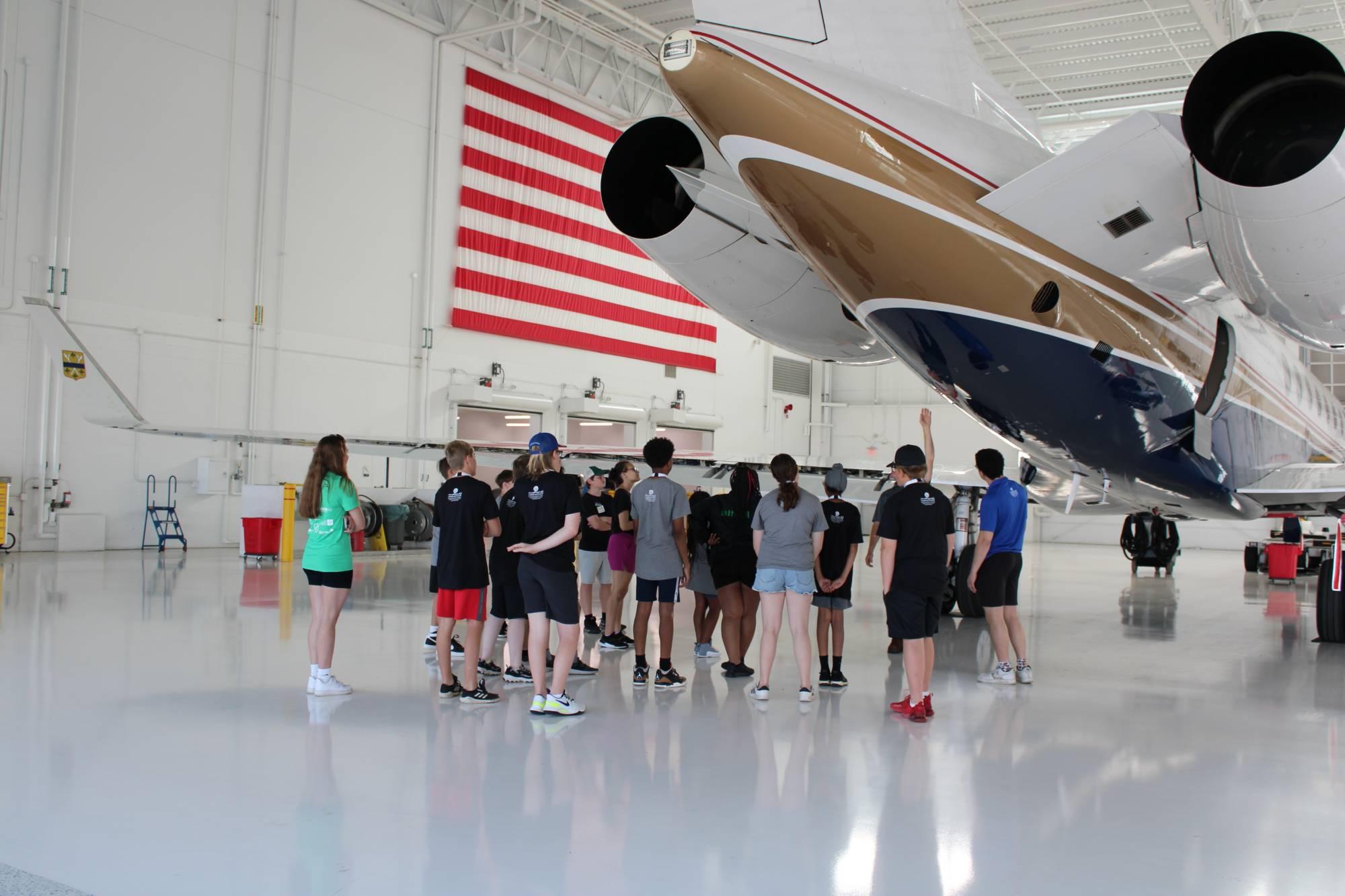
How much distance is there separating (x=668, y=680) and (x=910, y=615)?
5.91 ft

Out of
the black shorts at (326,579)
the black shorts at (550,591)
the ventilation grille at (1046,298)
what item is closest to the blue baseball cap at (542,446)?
the black shorts at (550,591)

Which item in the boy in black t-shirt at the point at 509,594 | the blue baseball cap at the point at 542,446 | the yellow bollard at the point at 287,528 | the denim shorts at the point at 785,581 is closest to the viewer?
the blue baseball cap at the point at 542,446

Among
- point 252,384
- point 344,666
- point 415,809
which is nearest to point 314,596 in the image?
point 344,666

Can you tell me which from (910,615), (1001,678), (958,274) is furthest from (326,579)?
(1001,678)

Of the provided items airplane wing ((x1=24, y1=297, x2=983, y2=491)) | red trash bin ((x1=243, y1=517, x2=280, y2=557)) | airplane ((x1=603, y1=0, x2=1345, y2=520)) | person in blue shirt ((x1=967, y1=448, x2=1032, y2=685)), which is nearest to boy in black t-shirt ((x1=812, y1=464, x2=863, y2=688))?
person in blue shirt ((x1=967, y1=448, x2=1032, y2=685))

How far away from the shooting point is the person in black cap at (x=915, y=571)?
5.98 meters

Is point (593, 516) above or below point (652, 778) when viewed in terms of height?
above

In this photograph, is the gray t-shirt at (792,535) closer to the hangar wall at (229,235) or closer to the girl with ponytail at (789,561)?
the girl with ponytail at (789,561)

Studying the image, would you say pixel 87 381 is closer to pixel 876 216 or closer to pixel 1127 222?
pixel 876 216

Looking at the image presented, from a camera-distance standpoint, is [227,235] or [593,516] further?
[227,235]

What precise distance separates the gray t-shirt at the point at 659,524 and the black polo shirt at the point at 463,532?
3.66ft

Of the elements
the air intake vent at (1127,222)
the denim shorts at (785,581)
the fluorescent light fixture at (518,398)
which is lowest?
the denim shorts at (785,581)

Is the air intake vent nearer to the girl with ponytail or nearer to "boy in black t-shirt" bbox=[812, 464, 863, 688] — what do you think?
the girl with ponytail

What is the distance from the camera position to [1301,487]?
7.59 m
